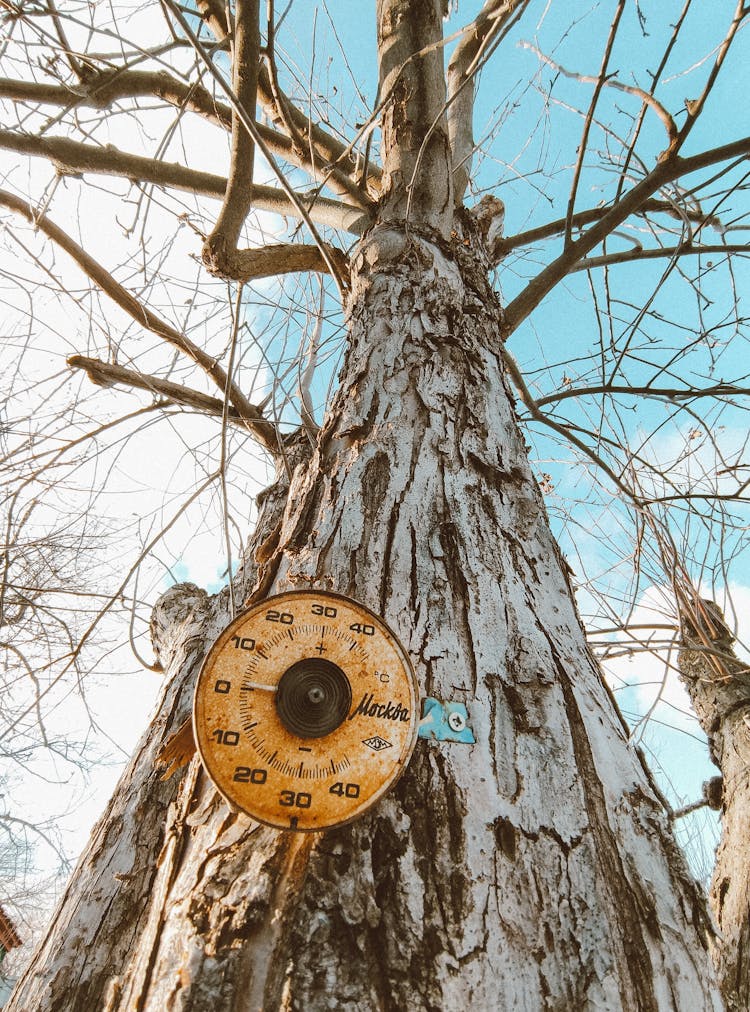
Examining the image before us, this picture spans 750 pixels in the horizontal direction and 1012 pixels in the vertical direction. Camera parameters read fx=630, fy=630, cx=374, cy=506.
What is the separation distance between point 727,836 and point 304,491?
72.2 inches

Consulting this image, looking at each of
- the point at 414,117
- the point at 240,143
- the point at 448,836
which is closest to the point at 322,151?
the point at 414,117

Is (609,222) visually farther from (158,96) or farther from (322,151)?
(158,96)

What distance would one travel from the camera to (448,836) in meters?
0.71

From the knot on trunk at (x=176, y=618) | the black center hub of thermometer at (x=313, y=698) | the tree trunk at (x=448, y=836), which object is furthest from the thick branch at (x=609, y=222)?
the black center hub of thermometer at (x=313, y=698)

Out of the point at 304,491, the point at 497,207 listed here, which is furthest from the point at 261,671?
the point at 497,207

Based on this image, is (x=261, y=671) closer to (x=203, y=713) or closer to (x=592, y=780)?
(x=203, y=713)

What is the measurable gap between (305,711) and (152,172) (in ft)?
7.50

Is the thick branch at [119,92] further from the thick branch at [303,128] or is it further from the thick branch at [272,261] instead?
the thick branch at [272,261]

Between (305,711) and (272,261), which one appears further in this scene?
(272,261)

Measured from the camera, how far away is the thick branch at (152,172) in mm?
2061

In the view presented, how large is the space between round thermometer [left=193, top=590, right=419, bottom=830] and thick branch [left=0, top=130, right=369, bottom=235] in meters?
1.59

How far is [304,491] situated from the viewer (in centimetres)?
124

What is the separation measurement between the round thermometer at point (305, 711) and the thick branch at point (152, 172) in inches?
62.6

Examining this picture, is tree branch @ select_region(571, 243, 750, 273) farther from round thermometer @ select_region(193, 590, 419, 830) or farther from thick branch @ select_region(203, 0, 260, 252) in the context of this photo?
round thermometer @ select_region(193, 590, 419, 830)
